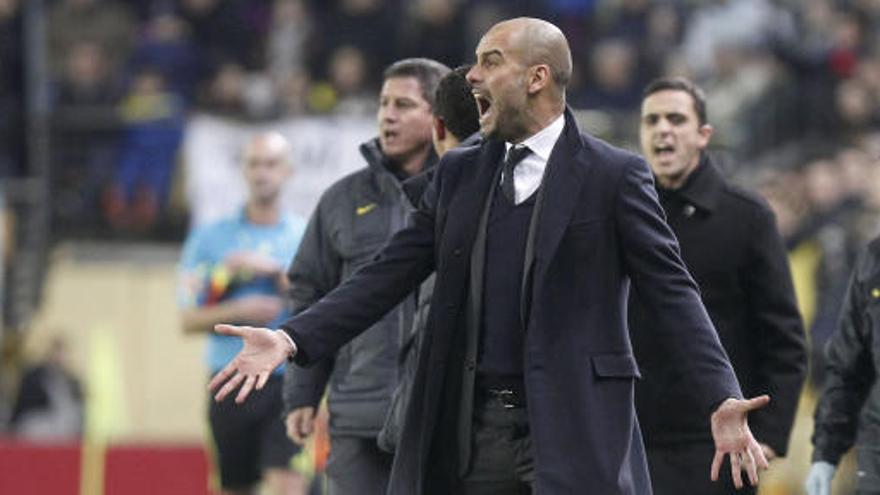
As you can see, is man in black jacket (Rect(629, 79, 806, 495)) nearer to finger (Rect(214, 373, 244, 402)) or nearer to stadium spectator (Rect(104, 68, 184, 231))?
finger (Rect(214, 373, 244, 402))

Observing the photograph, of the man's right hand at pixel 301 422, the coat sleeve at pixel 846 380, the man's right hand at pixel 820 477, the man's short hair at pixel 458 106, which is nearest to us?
the man's short hair at pixel 458 106

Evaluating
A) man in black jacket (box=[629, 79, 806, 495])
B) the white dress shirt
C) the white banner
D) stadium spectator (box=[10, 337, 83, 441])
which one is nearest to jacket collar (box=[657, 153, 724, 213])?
man in black jacket (box=[629, 79, 806, 495])

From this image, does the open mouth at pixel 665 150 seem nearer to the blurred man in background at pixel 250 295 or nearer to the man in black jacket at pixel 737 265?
the man in black jacket at pixel 737 265

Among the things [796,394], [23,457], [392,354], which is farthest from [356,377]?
[23,457]

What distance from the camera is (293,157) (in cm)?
1962

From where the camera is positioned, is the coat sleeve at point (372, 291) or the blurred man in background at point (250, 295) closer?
the coat sleeve at point (372, 291)

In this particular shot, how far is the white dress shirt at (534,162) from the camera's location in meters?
7.65

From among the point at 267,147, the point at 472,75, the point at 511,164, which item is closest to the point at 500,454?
the point at 511,164

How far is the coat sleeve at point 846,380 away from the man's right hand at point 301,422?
212 cm

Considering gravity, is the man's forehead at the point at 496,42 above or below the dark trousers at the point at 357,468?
above

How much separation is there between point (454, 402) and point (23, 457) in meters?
9.77

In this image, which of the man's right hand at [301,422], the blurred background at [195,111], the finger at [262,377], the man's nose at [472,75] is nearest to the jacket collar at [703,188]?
the man's right hand at [301,422]

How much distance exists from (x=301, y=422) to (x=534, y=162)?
104 inches

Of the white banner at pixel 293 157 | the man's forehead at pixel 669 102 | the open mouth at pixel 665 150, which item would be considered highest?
the man's forehead at pixel 669 102
